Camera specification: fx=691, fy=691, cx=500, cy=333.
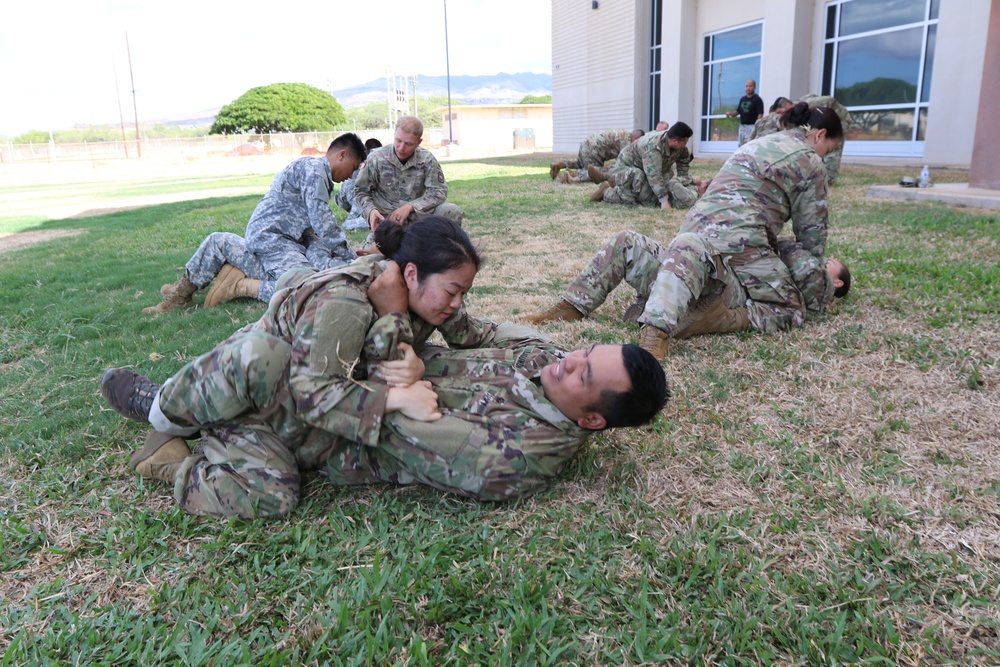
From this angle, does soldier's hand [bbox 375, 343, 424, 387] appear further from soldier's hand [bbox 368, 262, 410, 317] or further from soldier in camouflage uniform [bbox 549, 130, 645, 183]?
soldier in camouflage uniform [bbox 549, 130, 645, 183]

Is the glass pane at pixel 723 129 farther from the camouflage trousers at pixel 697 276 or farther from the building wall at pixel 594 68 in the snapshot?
the camouflage trousers at pixel 697 276

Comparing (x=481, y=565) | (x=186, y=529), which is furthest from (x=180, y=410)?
(x=481, y=565)

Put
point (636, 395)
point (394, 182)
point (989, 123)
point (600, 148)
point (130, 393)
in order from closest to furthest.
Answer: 1. point (636, 395)
2. point (130, 393)
3. point (394, 182)
4. point (989, 123)
5. point (600, 148)

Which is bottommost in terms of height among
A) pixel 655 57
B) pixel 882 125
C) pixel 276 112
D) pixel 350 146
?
pixel 350 146

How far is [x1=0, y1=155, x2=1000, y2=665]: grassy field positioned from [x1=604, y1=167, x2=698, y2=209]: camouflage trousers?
20.3 feet

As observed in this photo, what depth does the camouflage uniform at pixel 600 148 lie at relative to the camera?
1436 centimetres

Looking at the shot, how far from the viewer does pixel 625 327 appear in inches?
173

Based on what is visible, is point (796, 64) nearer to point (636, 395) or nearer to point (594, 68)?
point (594, 68)

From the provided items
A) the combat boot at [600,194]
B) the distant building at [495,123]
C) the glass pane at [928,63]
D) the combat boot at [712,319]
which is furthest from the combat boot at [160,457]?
the distant building at [495,123]

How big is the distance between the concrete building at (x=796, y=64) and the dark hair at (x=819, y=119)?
243 inches

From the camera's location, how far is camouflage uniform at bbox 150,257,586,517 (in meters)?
2.39

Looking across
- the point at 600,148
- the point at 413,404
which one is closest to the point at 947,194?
the point at 600,148

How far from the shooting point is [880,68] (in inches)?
558

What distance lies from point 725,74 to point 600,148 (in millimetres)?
7478
